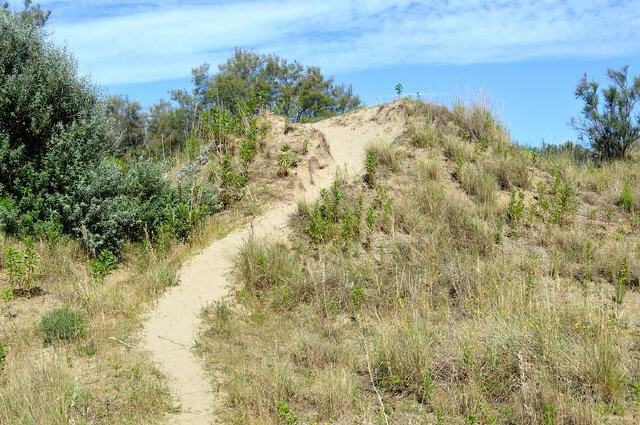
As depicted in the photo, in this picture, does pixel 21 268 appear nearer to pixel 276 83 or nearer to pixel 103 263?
pixel 103 263

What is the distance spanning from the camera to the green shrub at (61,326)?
741 centimetres

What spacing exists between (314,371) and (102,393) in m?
2.13

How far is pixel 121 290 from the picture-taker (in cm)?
896

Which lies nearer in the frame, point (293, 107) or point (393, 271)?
point (393, 271)

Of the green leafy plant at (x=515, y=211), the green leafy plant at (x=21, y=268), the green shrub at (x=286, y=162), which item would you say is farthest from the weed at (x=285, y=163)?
the green leafy plant at (x=21, y=268)

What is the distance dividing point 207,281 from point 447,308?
3.56 metres

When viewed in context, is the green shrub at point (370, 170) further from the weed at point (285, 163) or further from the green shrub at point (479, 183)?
the green shrub at point (479, 183)

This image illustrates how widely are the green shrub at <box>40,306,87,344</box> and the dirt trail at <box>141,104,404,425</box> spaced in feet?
2.53

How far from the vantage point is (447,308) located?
804 centimetres

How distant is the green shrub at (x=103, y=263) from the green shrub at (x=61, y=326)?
5.30 feet

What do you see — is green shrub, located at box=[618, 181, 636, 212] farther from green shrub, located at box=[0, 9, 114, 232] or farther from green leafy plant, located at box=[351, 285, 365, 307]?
green shrub, located at box=[0, 9, 114, 232]

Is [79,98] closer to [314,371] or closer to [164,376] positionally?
[164,376]

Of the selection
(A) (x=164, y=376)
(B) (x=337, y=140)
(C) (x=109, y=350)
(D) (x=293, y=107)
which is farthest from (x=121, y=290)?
(D) (x=293, y=107)

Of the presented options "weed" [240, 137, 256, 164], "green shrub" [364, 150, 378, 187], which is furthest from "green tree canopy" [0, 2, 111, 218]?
"green shrub" [364, 150, 378, 187]
